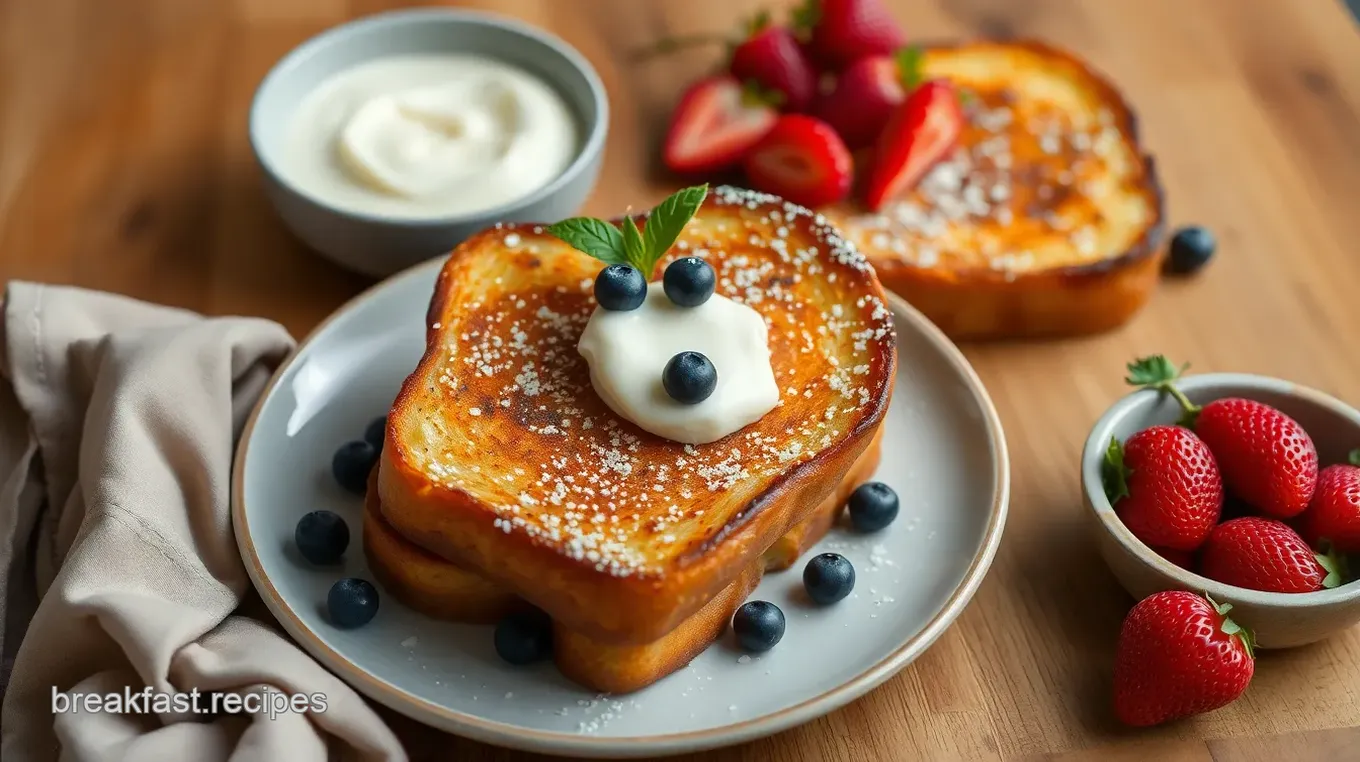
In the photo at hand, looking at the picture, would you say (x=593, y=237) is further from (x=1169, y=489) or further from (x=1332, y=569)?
(x=1332, y=569)

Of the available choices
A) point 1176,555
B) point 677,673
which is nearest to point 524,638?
point 677,673

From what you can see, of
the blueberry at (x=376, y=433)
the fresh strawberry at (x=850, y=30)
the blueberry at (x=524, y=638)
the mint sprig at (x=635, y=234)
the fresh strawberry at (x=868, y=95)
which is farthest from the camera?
the fresh strawberry at (x=850, y=30)

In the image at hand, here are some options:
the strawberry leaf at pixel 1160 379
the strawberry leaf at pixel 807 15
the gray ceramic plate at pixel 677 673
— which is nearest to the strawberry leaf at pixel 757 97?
the strawberry leaf at pixel 807 15

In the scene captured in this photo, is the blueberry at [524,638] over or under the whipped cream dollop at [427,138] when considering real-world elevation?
under

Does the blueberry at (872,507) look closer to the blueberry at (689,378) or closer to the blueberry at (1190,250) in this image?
the blueberry at (689,378)

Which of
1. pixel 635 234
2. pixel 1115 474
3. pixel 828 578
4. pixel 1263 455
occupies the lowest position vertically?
pixel 828 578
